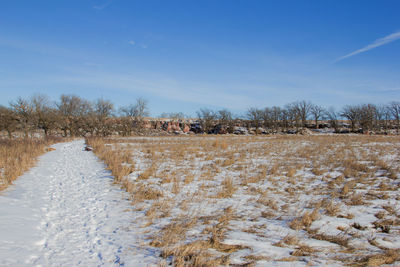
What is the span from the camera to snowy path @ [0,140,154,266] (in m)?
2.98

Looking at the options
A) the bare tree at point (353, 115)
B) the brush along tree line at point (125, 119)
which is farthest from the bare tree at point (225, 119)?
the bare tree at point (353, 115)

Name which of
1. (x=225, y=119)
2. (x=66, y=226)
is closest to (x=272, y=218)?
(x=66, y=226)

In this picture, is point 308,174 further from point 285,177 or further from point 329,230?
point 329,230

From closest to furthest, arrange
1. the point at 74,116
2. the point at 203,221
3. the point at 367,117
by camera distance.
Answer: the point at 203,221 → the point at 74,116 → the point at 367,117

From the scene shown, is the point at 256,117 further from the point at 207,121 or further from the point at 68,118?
the point at 68,118

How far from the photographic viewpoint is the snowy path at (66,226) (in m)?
2.98

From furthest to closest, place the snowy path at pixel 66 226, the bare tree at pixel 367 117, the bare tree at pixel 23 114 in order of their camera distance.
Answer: the bare tree at pixel 367 117
the bare tree at pixel 23 114
the snowy path at pixel 66 226

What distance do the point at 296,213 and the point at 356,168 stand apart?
19.7ft

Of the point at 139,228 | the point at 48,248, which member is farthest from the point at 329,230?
the point at 48,248

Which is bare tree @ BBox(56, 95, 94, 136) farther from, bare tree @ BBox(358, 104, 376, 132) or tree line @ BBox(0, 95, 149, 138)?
bare tree @ BBox(358, 104, 376, 132)

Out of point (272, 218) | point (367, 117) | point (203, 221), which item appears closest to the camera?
point (203, 221)

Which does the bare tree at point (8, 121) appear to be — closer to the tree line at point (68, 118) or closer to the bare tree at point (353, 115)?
the tree line at point (68, 118)

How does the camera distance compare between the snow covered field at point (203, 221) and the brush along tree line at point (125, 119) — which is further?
the brush along tree line at point (125, 119)

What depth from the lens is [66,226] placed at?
4055 mm
